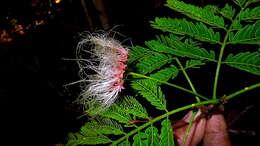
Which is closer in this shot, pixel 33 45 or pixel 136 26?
pixel 136 26

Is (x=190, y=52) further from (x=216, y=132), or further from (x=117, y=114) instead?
(x=216, y=132)

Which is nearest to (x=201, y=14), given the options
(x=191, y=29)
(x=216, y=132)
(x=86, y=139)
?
(x=191, y=29)

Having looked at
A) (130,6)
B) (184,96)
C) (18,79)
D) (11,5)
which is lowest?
(184,96)

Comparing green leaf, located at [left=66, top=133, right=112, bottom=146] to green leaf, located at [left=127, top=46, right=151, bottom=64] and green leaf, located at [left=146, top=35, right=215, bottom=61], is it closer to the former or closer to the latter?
green leaf, located at [left=127, top=46, right=151, bottom=64]

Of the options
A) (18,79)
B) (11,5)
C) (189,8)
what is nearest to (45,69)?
(18,79)

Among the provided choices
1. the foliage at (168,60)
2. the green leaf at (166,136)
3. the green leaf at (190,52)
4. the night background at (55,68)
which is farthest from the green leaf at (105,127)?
the night background at (55,68)

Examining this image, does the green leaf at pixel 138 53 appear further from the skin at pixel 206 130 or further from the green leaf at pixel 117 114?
the skin at pixel 206 130

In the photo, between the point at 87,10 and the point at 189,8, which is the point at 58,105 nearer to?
the point at 87,10
